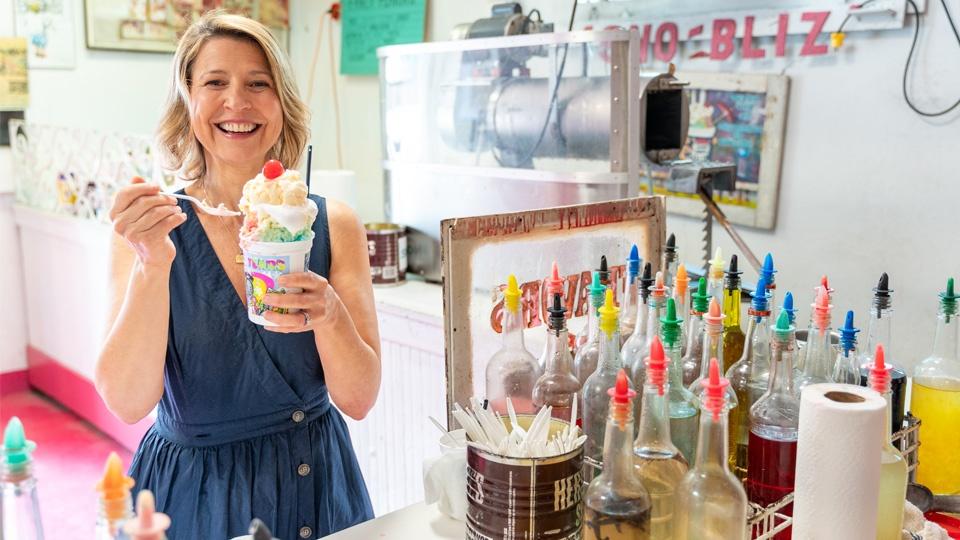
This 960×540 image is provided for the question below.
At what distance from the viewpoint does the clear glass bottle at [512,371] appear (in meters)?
1.26

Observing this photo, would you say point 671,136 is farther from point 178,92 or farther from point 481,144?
point 178,92

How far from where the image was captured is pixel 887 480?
1114mm

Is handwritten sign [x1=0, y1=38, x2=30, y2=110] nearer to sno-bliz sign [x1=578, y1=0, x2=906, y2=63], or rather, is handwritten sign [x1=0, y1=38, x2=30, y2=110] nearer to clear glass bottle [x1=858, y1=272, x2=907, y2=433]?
sno-bliz sign [x1=578, y1=0, x2=906, y2=63]

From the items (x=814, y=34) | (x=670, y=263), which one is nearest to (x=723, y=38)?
(x=814, y=34)

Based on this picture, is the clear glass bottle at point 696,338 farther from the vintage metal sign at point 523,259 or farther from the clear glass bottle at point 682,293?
the vintage metal sign at point 523,259

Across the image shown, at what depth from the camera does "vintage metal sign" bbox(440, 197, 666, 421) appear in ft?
4.34

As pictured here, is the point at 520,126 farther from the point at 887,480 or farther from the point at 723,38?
the point at 887,480

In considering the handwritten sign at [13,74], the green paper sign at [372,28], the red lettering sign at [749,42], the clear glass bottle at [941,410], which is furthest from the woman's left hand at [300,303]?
the handwritten sign at [13,74]

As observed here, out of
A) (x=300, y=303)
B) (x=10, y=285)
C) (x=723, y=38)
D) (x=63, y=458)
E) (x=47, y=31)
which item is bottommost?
(x=63, y=458)

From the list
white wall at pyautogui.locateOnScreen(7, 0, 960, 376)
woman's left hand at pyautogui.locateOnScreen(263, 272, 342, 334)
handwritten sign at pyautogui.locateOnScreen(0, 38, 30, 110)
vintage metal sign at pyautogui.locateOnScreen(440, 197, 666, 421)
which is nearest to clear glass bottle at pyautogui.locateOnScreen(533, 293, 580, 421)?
vintage metal sign at pyautogui.locateOnScreen(440, 197, 666, 421)

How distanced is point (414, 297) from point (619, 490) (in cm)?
193

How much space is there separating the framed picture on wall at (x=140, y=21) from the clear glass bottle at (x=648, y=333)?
12.8 ft

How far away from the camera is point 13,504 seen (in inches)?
32.5

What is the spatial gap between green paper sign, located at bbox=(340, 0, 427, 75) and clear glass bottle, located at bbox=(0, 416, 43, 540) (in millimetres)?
3779
